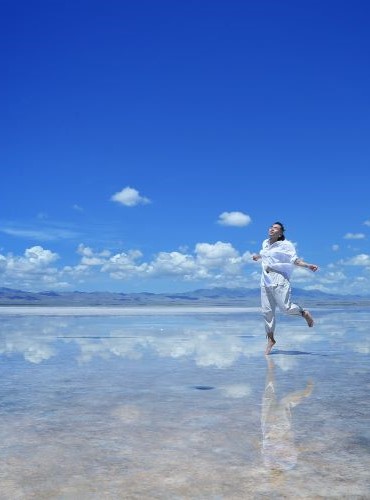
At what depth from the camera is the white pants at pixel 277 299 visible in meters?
10.2

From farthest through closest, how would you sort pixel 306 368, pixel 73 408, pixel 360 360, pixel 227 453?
pixel 360 360
pixel 306 368
pixel 73 408
pixel 227 453

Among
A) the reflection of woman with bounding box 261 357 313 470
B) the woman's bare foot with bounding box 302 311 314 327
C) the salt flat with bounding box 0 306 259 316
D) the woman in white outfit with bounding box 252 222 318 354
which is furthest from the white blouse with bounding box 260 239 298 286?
the salt flat with bounding box 0 306 259 316

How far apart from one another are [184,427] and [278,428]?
0.70 meters

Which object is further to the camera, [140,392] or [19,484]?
[140,392]

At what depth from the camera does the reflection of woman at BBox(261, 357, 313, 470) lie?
339cm

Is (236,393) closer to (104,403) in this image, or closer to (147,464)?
(104,403)

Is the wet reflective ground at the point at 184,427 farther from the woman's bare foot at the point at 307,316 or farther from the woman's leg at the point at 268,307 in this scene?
the woman's bare foot at the point at 307,316

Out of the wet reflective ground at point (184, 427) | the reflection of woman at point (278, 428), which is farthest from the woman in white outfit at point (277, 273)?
the reflection of woman at point (278, 428)

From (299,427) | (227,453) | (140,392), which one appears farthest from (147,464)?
(140,392)

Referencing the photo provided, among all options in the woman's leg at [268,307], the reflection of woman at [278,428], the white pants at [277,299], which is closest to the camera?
the reflection of woman at [278,428]

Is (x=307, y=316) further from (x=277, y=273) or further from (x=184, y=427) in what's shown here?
(x=184, y=427)

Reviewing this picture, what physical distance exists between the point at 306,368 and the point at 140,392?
2821 mm

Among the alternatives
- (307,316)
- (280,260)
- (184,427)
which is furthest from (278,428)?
(307,316)

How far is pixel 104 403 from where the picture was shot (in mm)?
5254
